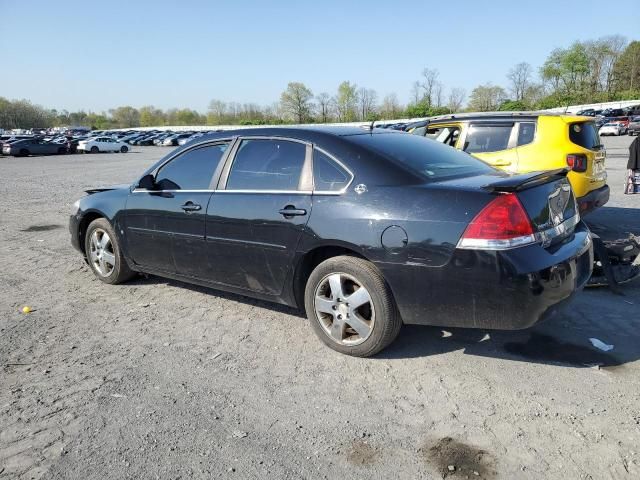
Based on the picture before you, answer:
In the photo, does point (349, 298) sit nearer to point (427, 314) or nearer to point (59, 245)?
point (427, 314)

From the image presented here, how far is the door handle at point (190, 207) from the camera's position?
174 inches

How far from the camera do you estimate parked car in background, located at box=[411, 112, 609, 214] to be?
6.82 meters

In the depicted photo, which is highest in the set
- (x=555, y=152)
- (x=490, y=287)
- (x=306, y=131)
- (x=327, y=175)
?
(x=306, y=131)

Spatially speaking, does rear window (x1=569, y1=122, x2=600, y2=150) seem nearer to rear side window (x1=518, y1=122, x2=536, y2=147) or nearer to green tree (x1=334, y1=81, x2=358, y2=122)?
rear side window (x1=518, y1=122, x2=536, y2=147)

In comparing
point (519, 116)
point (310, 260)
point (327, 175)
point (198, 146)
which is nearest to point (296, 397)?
point (310, 260)

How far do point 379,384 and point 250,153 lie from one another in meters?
2.17

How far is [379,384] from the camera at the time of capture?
328 centimetres

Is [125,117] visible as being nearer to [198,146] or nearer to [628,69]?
[628,69]

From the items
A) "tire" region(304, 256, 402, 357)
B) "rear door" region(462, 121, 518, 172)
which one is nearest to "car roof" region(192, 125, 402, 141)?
"tire" region(304, 256, 402, 357)

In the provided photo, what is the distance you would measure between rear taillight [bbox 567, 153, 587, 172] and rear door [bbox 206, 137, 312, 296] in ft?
14.6

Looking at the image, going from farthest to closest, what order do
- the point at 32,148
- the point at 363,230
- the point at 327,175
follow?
the point at 32,148 → the point at 327,175 → the point at 363,230

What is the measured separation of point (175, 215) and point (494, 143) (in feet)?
15.9

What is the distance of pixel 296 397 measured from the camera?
3.17 metres

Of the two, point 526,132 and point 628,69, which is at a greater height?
point 628,69
